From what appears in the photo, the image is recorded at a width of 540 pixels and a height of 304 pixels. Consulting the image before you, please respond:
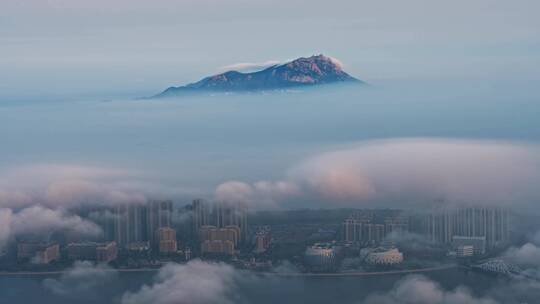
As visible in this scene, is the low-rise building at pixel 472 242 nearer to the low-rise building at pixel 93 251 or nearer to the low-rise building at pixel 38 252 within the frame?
the low-rise building at pixel 93 251

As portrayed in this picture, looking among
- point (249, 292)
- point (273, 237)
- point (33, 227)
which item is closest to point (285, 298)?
point (249, 292)

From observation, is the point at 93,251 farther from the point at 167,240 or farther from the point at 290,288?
the point at 290,288

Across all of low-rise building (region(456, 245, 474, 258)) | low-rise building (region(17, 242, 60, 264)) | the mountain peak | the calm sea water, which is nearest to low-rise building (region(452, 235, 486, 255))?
low-rise building (region(456, 245, 474, 258))

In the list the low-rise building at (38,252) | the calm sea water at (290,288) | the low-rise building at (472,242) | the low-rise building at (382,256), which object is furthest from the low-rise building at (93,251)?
the low-rise building at (472,242)

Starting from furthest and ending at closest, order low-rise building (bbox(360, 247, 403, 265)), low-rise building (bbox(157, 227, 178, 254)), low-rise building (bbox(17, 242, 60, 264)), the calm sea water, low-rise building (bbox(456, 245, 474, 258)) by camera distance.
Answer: low-rise building (bbox(157, 227, 178, 254)) → low-rise building (bbox(17, 242, 60, 264)) → low-rise building (bbox(456, 245, 474, 258)) → low-rise building (bbox(360, 247, 403, 265)) → the calm sea water

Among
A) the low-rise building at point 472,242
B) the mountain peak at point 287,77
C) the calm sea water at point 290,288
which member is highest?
the mountain peak at point 287,77

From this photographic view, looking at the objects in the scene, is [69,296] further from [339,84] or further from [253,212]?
[339,84]

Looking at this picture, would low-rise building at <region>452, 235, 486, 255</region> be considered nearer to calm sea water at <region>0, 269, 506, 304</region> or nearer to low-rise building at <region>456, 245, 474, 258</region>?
low-rise building at <region>456, 245, 474, 258</region>

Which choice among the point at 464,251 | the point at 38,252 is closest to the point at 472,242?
the point at 464,251

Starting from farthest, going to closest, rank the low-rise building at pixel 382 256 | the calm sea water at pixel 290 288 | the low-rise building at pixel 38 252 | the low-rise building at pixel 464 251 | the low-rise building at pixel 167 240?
the low-rise building at pixel 167 240, the low-rise building at pixel 38 252, the low-rise building at pixel 464 251, the low-rise building at pixel 382 256, the calm sea water at pixel 290 288
